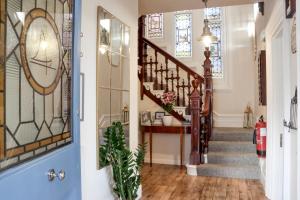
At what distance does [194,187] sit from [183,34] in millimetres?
4028

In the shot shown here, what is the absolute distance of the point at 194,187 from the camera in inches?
148

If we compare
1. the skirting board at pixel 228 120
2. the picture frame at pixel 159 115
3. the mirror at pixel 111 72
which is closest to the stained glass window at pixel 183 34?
the skirting board at pixel 228 120

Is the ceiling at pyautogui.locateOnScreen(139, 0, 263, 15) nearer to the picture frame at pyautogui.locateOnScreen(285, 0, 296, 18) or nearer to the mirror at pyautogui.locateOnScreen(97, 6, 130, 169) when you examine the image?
the mirror at pyautogui.locateOnScreen(97, 6, 130, 169)

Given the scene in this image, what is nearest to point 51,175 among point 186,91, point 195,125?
point 195,125

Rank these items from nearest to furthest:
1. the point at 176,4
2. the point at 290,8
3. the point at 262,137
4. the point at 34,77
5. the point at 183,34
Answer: the point at 34,77
the point at 290,8
the point at 262,137
the point at 176,4
the point at 183,34

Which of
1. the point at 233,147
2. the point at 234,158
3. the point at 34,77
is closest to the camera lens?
the point at 34,77

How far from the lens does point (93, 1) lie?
7.70 ft

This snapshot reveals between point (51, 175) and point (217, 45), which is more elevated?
point (217, 45)

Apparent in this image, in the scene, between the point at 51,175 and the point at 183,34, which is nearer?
the point at 51,175

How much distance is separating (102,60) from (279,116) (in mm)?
2095

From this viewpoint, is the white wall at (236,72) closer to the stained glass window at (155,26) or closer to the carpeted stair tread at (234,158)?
the stained glass window at (155,26)

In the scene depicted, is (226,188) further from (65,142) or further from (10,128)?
(10,128)

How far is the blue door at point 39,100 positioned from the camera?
3.05 feet

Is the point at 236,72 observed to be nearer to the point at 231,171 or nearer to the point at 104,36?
the point at 231,171
